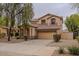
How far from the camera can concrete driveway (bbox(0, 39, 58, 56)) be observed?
11.6ft

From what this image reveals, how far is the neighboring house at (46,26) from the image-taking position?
353cm

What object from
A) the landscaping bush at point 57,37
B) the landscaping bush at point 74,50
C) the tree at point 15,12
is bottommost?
the landscaping bush at point 74,50

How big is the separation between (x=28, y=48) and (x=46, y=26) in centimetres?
41

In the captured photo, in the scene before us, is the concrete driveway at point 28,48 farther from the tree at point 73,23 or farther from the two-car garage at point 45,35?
the tree at point 73,23

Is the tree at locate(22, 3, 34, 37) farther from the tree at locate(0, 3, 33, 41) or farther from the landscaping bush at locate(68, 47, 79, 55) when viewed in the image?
the landscaping bush at locate(68, 47, 79, 55)

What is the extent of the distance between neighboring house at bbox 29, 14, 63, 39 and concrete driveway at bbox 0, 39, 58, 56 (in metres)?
0.11

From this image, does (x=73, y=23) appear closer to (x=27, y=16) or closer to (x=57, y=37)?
(x=57, y=37)

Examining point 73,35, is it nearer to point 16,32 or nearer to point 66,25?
point 66,25

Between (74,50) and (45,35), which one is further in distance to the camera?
(45,35)

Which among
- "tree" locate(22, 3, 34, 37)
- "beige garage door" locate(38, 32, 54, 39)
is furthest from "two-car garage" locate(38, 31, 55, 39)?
"tree" locate(22, 3, 34, 37)

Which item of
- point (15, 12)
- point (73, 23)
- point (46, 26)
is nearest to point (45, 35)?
point (46, 26)

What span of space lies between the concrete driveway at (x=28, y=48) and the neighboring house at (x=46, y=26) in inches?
4.3

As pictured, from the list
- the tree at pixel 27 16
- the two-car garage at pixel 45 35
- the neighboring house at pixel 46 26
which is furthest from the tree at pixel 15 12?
the two-car garage at pixel 45 35

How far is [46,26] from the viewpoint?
3.57 meters
